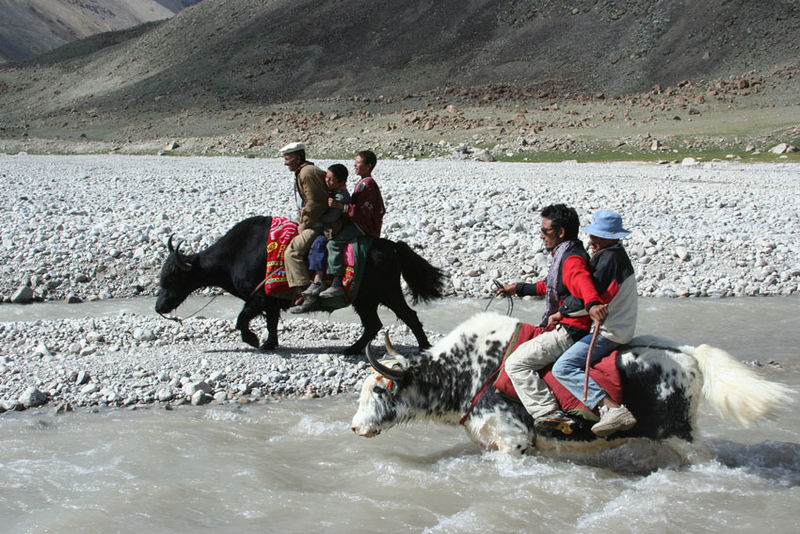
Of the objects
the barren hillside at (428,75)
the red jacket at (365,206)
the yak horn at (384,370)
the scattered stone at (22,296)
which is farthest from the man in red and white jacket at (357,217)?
the barren hillside at (428,75)

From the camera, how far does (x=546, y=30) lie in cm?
4631

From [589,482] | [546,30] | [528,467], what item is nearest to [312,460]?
[528,467]

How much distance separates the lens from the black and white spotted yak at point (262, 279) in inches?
318

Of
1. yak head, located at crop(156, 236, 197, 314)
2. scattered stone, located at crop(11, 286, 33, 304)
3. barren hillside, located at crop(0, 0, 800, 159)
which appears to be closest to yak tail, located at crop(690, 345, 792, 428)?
yak head, located at crop(156, 236, 197, 314)

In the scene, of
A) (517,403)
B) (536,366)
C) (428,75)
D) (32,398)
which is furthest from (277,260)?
(428,75)

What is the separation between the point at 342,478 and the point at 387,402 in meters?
0.65

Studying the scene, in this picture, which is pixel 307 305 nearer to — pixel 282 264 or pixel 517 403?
pixel 282 264

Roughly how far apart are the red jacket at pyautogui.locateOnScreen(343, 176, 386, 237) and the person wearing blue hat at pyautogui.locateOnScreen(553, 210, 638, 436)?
296 cm

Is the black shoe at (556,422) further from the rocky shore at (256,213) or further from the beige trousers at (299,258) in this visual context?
the beige trousers at (299,258)

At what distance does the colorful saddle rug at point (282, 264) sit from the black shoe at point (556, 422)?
2.89 m

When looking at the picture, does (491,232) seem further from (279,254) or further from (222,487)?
(222,487)

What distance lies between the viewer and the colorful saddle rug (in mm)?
7820

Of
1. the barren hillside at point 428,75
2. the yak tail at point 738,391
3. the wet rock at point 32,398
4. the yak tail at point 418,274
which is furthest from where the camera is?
the barren hillside at point 428,75

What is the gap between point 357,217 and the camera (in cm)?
779
